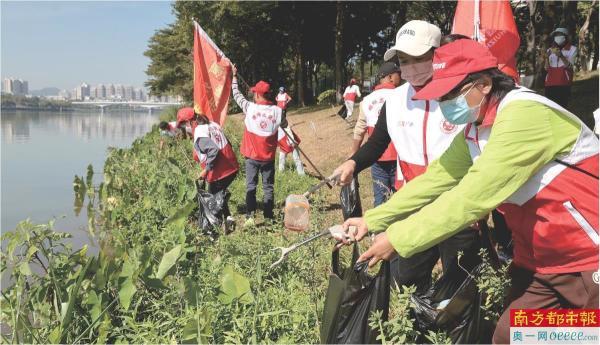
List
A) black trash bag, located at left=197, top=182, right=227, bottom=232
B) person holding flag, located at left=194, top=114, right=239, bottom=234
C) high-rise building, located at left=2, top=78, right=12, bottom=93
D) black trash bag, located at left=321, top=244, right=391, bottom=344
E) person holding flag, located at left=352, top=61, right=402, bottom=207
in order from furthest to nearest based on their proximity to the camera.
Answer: high-rise building, located at left=2, top=78, right=12, bottom=93, person holding flag, located at left=194, top=114, right=239, bottom=234, black trash bag, located at left=197, top=182, right=227, bottom=232, person holding flag, located at left=352, top=61, right=402, bottom=207, black trash bag, located at left=321, top=244, right=391, bottom=344

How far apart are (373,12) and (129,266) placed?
1218 inches

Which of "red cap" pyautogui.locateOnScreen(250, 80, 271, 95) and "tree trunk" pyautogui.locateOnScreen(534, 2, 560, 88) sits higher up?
"tree trunk" pyautogui.locateOnScreen(534, 2, 560, 88)

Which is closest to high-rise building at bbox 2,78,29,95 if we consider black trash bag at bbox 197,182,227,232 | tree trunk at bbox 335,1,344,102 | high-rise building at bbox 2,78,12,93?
high-rise building at bbox 2,78,12,93

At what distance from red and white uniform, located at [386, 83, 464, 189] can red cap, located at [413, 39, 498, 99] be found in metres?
0.81

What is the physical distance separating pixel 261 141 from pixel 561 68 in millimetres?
5333

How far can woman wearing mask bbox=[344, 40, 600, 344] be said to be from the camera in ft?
5.37

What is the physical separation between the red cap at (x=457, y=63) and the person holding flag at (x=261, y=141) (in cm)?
443

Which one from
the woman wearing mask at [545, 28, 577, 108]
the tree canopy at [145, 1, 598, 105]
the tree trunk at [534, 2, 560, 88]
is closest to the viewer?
the woman wearing mask at [545, 28, 577, 108]

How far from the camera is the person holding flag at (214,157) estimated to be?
19.4 ft

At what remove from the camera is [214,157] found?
591 cm

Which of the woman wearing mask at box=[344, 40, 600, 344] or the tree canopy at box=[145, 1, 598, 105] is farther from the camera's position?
the tree canopy at box=[145, 1, 598, 105]

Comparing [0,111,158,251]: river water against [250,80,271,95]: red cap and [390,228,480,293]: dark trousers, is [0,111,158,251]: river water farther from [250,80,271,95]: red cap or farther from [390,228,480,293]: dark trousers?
[250,80,271,95]: red cap

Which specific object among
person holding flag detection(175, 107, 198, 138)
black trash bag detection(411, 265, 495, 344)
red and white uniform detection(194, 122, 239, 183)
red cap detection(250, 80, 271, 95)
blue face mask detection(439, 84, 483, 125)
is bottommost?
black trash bag detection(411, 265, 495, 344)

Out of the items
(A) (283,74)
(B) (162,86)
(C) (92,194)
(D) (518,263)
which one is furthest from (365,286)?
(B) (162,86)
